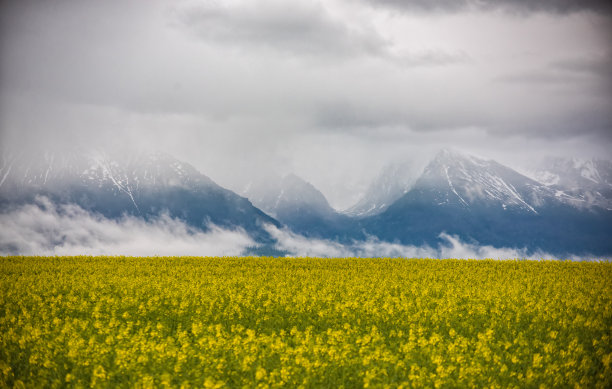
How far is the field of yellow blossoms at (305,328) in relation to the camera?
12.1 m

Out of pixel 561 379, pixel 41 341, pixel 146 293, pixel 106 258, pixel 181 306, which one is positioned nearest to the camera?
pixel 561 379

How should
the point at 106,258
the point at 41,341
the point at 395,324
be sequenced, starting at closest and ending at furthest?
1. the point at 41,341
2. the point at 395,324
3. the point at 106,258

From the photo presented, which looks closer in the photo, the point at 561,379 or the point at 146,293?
the point at 561,379

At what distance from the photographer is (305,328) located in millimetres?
16812

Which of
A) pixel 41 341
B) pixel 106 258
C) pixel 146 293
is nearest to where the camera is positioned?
pixel 41 341

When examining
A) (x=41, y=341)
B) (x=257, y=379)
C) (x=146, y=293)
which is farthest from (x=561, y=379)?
(x=146, y=293)

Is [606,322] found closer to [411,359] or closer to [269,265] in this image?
[411,359]

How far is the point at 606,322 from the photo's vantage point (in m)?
16.9

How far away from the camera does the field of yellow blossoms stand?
12.1 m

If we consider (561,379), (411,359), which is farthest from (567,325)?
(411,359)

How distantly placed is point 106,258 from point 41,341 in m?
22.9

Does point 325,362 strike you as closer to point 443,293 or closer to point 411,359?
point 411,359

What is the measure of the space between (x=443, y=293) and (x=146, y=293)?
1247 centimetres

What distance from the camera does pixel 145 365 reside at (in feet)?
40.5
